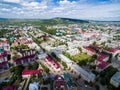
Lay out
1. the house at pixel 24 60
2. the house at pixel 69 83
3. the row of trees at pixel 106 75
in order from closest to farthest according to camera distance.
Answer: the house at pixel 69 83
the row of trees at pixel 106 75
the house at pixel 24 60

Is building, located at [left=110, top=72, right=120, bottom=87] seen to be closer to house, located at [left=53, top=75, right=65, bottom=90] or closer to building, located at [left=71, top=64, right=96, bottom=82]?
building, located at [left=71, top=64, right=96, bottom=82]

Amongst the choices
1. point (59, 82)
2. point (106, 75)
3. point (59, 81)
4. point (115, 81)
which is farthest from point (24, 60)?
point (115, 81)

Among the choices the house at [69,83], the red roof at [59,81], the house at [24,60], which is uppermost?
the house at [24,60]

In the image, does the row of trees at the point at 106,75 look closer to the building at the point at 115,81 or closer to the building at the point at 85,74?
the building at the point at 115,81

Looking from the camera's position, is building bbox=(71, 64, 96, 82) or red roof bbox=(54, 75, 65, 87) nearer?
red roof bbox=(54, 75, 65, 87)

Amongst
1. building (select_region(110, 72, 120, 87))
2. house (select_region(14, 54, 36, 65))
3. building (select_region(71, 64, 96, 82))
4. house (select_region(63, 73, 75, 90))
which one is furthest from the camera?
house (select_region(14, 54, 36, 65))

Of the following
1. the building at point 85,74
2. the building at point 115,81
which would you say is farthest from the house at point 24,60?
the building at point 115,81

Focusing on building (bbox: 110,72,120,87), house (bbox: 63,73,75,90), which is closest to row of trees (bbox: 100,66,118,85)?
building (bbox: 110,72,120,87)

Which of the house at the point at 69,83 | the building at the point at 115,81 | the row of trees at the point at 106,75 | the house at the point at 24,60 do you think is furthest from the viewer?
the house at the point at 24,60

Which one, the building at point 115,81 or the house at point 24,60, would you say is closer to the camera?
the building at point 115,81

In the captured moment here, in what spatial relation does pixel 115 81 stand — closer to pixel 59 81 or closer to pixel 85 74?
pixel 85 74

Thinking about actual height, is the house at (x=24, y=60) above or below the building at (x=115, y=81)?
above

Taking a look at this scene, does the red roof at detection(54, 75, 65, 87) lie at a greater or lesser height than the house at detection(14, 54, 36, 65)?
lesser
